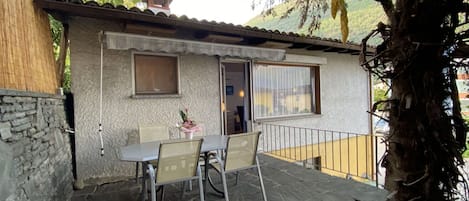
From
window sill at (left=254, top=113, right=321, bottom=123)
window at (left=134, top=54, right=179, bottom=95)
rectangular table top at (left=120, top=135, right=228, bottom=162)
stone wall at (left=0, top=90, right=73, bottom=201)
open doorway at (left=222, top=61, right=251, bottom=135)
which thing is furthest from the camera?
open doorway at (left=222, top=61, right=251, bottom=135)

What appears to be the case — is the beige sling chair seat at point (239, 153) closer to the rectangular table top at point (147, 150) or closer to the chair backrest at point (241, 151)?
the chair backrest at point (241, 151)

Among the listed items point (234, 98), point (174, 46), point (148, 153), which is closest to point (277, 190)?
point (148, 153)

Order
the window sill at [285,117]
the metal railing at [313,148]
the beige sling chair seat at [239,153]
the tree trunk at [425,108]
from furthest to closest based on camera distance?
1. the metal railing at [313,148]
2. the window sill at [285,117]
3. the beige sling chair seat at [239,153]
4. the tree trunk at [425,108]

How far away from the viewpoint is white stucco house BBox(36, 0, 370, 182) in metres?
5.30

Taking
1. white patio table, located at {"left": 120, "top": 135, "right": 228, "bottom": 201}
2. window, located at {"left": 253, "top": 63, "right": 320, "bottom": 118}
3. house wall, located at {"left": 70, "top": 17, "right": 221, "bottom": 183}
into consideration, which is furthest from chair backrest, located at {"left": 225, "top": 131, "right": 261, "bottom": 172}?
window, located at {"left": 253, "top": 63, "right": 320, "bottom": 118}

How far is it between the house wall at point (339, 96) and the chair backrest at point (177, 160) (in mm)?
4876

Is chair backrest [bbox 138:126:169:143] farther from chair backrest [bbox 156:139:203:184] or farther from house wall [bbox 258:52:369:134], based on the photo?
house wall [bbox 258:52:369:134]

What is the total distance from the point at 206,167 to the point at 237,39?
350cm

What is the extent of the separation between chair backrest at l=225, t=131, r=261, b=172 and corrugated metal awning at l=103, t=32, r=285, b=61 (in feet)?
7.64

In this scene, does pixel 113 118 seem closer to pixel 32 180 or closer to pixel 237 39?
pixel 32 180

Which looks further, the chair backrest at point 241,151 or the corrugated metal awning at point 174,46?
the corrugated metal awning at point 174,46

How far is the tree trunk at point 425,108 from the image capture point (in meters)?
0.96

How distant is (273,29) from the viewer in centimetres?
683

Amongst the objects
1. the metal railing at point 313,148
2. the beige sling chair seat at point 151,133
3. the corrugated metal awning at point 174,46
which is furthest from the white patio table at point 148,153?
the metal railing at point 313,148
